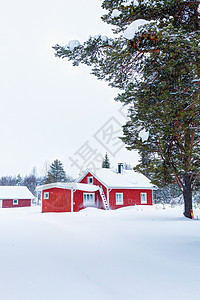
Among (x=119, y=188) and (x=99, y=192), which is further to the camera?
(x=119, y=188)

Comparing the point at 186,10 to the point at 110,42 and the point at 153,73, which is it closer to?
the point at 153,73

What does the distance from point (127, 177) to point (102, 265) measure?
1051 inches

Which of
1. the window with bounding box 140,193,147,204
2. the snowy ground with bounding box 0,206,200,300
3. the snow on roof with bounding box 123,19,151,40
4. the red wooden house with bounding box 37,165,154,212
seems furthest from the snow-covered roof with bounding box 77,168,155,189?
the snow on roof with bounding box 123,19,151,40

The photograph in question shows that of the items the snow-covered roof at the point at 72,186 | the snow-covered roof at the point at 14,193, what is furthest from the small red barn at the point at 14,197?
the snow-covered roof at the point at 72,186

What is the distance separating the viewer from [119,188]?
27562 millimetres

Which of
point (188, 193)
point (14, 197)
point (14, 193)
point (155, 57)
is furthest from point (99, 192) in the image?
point (14, 193)

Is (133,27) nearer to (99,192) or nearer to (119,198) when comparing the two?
(99,192)

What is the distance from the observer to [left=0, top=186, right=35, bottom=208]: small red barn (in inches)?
1608

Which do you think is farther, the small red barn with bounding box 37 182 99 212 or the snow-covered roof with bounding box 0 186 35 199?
the snow-covered roof with bounding box 0 186 35 199

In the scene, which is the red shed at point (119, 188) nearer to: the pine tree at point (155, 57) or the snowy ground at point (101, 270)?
the pine tree at point (155, 57)

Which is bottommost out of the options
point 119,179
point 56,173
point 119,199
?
point 119,199

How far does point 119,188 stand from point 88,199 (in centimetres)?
397

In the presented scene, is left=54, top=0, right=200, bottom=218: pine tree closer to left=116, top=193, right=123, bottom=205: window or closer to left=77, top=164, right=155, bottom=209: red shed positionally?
left=77, top=164, right=155, bottom=209: red shed

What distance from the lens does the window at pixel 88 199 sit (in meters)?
26.0
